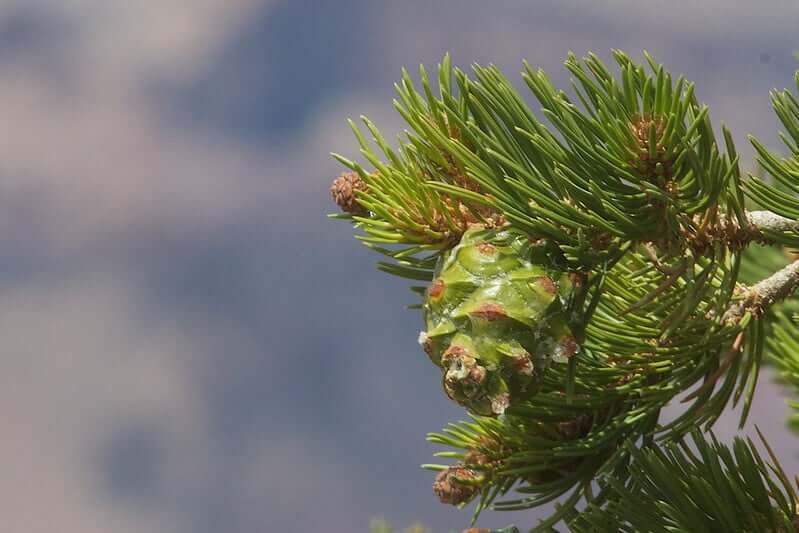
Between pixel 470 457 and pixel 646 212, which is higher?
pixel 646 212

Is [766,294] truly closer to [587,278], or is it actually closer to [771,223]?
[771,223]

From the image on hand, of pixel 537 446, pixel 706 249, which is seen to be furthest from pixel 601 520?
pixel 706 249

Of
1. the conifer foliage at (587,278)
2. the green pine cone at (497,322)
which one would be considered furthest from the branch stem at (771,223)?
the green pine cone at (497,322)

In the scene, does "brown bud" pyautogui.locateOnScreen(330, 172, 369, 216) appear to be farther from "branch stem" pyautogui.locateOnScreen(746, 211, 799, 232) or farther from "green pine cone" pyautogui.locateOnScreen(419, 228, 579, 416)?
"branch stem" pyautogui.locateOnScreen(746, 211, 799, 232)

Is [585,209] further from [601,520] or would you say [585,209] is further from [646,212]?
[601,520]

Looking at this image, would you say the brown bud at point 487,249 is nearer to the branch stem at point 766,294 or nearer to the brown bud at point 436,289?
the brown bud at point 436,289

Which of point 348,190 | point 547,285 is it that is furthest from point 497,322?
point 348,190
